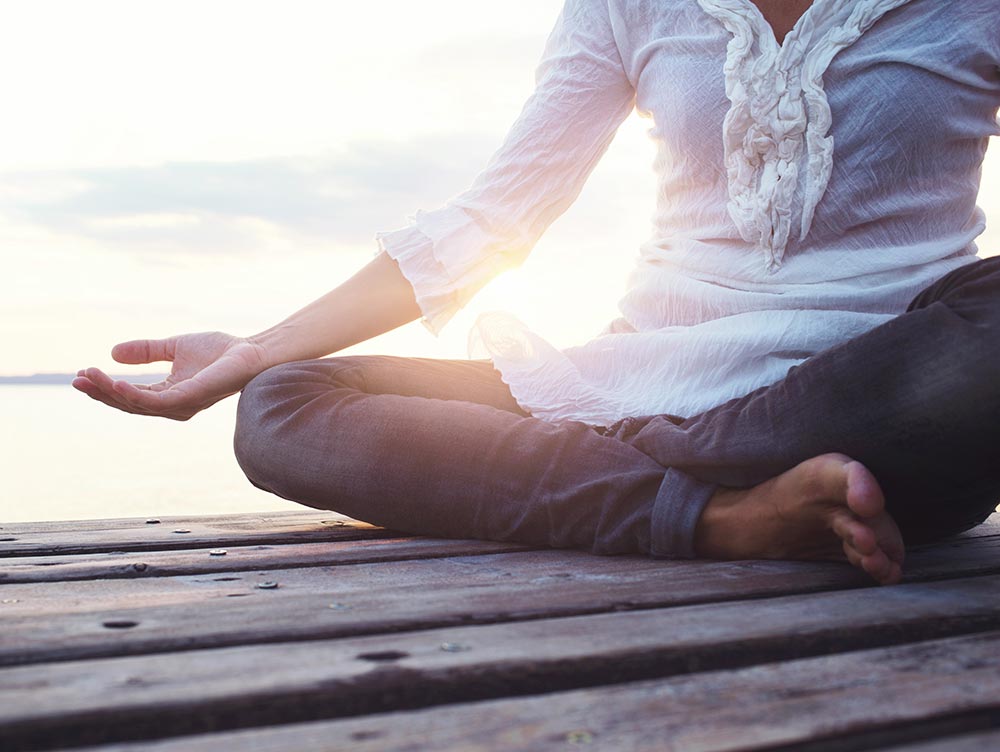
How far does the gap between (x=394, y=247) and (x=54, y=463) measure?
31.5 feet

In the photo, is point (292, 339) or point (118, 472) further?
point (118, 472)

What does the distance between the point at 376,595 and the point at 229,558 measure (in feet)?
1.14

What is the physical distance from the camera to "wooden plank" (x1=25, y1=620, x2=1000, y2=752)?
566mm

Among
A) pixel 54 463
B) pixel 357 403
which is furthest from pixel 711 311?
pixel 54 463

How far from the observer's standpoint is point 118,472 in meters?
8.93

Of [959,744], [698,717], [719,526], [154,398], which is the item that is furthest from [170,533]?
[959,744]

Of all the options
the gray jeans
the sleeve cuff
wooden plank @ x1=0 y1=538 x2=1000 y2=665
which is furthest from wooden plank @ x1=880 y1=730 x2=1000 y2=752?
the sleeve cuff

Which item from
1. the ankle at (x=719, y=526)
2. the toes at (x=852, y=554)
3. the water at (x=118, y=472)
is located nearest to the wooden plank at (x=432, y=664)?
the toes at (x=852, y=554)

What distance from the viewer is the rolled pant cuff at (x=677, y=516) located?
1140 millimetres

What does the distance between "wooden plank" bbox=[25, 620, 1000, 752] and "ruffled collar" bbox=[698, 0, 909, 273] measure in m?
0.75

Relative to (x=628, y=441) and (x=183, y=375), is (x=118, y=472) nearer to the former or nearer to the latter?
(x=183, y=375)

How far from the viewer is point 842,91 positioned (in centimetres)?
130

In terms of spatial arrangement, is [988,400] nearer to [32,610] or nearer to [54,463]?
[32,610]

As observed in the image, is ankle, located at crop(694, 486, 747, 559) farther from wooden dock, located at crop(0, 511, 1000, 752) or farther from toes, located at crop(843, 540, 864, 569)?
toes, located at crop(843, 540, 864, 569)
